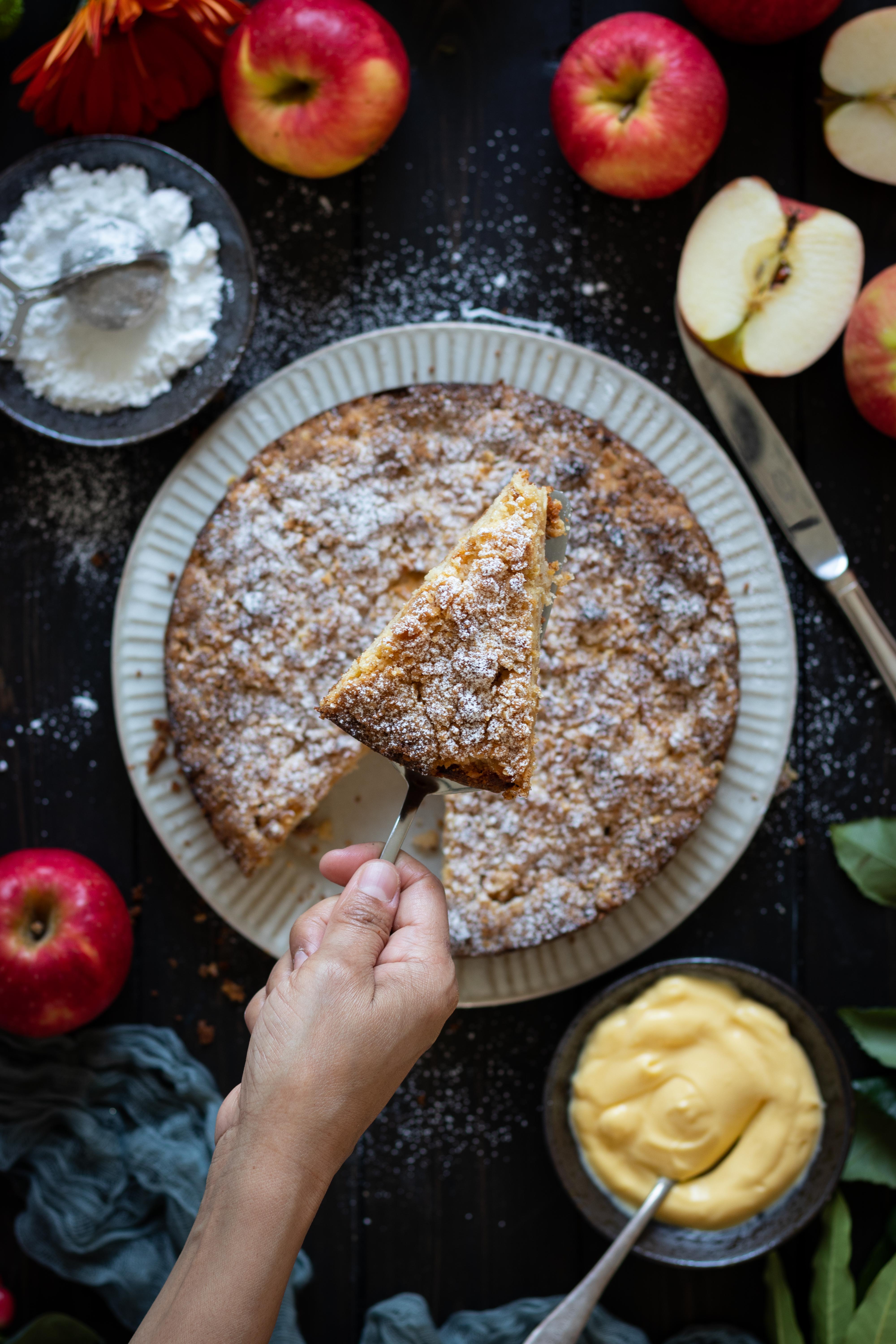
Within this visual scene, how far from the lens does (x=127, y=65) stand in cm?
237

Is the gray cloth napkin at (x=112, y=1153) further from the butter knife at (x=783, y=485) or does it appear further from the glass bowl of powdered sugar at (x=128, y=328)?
the butter knife at (x=783, y=485)

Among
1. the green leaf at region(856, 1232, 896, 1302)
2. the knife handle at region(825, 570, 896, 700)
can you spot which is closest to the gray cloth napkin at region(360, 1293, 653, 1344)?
the green leaf at region(856, 1232, 896, 1302)

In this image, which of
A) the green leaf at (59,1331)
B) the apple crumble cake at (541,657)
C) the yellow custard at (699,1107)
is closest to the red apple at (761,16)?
the apple crumble cake at (541,657)

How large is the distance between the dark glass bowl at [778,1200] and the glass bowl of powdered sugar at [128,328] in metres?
1.73

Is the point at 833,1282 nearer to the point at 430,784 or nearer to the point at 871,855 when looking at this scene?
the point at 871,855

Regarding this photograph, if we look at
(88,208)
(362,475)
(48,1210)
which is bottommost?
(48,1210)

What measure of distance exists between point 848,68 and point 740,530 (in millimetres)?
1169

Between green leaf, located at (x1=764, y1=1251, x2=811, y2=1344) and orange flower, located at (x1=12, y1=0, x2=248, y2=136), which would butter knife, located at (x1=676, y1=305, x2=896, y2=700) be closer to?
orange flower, located at (x1=12, y1=0, x2=248, y2=136)

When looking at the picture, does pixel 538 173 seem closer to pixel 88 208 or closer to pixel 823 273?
pixel 823 273

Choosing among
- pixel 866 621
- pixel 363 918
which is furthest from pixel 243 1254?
pixel 866 621

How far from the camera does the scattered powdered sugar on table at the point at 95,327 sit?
→ 238cm

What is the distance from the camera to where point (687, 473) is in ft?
7.89

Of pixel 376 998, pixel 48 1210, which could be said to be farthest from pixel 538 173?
pixel 48 1210

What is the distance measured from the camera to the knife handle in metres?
2.45
